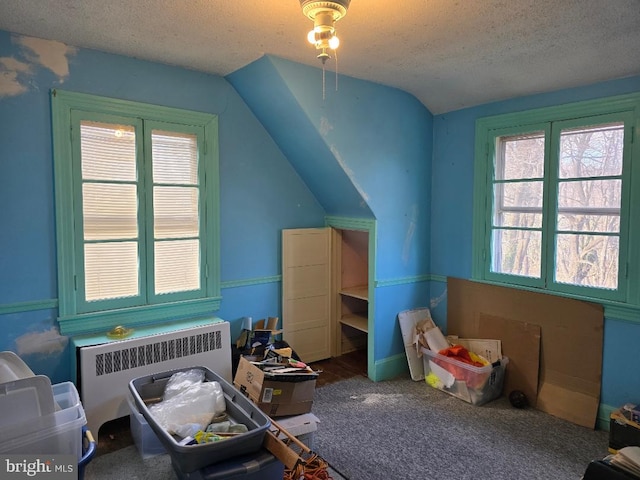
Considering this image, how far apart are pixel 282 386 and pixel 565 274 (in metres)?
2.19

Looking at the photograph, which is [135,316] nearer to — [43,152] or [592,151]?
[43,152]

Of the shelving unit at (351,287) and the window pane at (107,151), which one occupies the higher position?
the window pane at (107,151)

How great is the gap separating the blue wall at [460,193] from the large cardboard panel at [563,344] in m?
0.08

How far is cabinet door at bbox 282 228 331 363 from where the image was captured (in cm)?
382

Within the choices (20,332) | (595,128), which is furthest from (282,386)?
(595,128)

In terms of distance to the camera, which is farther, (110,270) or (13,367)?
(110,270)

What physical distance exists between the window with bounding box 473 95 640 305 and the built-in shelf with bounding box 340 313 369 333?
1085 mm

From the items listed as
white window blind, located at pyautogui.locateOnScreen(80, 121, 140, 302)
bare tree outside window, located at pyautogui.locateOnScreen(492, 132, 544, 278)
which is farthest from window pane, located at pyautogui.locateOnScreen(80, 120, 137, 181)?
bare tree outside window, located at pyautogui.locateOnScreen(492, 132, 544, 278)

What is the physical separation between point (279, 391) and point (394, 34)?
7.11ft

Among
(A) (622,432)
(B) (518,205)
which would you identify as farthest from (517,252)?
(A) (622,432)

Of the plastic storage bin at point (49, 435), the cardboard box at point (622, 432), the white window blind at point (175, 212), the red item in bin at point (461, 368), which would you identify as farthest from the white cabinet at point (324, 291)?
the plastic storage bin at point (49, 435)

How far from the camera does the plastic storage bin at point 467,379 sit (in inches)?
129

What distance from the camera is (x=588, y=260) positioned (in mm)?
3057

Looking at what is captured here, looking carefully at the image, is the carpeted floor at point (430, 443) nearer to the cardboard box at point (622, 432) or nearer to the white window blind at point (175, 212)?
the cardboard box at point (622, 432)
